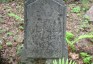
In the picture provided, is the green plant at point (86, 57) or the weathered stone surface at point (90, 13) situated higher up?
the weathered stone surface at point (90, 13)

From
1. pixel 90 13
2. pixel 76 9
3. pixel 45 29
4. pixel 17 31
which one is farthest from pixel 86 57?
pixel 76 9

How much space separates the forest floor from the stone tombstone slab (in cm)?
52

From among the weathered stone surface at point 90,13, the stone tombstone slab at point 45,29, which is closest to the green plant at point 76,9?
the weathered stone surface at point 90,13

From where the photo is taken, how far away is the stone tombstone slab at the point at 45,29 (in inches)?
224

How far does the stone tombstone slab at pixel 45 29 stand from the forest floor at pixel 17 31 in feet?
1.71

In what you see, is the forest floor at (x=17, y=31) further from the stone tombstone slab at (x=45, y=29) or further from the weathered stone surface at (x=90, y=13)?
the stone tombstone slab at (x=45, y=29)

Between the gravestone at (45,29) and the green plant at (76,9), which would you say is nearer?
the gravestone at (45,29)

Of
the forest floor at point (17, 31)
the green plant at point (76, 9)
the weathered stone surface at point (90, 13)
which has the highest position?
the green plant at point (76, 9)

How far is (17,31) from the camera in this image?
298 inches

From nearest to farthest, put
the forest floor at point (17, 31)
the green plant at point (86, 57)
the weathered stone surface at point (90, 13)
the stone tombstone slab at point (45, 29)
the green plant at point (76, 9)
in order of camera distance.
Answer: the stone tombstone slab at point (45, 29)
the green plant at point (86, 57)
the forest floor at point (17, 31)
the weathered stone surface at point (90, 13)
the green plant at point (76, 9)

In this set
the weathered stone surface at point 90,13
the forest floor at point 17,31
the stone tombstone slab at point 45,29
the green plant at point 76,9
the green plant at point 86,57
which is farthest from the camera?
the green plant at point 76,9

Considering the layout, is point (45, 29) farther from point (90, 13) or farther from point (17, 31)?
point (90, 13)

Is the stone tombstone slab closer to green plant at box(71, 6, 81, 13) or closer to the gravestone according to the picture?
the gravestone

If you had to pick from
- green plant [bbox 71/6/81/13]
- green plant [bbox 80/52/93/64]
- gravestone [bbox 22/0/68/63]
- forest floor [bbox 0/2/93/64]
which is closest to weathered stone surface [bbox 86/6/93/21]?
forest floor [bbox 0/2/93/64]
